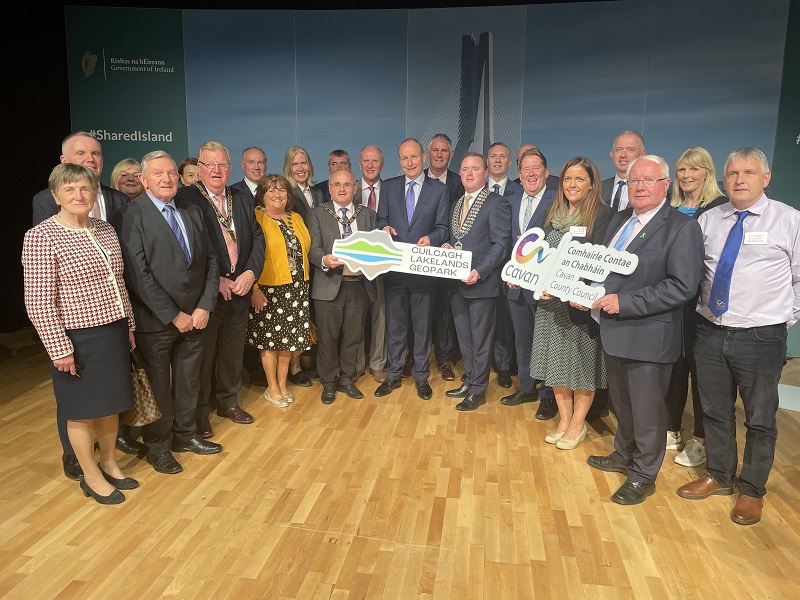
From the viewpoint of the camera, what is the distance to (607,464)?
11.2 ft

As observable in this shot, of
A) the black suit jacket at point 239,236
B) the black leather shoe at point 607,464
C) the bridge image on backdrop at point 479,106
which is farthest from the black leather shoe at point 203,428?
the bridge image on backdrop at point 479,106

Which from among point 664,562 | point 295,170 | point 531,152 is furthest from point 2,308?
point 664,562

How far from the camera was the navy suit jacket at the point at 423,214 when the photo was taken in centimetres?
A: 441

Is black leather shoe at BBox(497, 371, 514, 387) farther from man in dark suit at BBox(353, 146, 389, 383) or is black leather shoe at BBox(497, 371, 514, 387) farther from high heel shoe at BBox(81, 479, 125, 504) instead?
high heel shoe at BBox(81, 479, 125, 504)

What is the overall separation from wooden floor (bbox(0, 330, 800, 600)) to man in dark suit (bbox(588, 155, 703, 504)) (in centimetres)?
34

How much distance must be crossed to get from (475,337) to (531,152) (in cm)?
135

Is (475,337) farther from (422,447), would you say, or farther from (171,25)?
(171,25)

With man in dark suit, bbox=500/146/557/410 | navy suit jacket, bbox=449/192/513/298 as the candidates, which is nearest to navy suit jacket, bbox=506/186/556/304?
man in dark suit, bbox=500/146/557/410

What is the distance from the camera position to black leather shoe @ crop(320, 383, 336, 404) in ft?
14.5

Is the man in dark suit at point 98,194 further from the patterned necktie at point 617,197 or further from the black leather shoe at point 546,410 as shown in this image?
the patterned necktie at point 617,197

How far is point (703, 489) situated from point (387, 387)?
2291 mm

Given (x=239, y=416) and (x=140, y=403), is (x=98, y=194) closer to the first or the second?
(x=140, y=403)

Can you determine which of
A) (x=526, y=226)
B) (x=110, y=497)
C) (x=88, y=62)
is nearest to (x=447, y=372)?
(x=526, y=226)

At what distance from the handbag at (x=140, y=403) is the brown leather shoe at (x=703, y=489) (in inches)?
111
